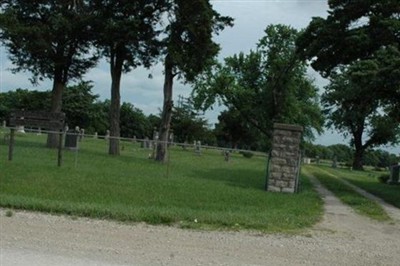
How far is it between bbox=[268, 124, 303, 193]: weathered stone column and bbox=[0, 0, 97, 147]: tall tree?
16.1 m

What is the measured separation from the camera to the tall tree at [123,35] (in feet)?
105

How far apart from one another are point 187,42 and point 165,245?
83.8 feet

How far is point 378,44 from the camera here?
23.2 metres

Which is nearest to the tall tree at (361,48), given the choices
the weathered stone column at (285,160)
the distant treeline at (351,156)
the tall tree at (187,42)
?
the weathered stone column at (285,160)

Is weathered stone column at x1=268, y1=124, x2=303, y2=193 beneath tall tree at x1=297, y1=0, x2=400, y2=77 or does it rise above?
beneath

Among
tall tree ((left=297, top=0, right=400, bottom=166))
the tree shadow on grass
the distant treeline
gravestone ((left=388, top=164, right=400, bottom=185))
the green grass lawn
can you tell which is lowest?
the green grass lawn

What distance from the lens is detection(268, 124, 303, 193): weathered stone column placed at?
59.0 ft

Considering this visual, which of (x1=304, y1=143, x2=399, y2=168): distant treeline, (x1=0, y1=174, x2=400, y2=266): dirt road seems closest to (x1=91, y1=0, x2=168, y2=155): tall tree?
Result: (x1=0, y1=174, x2=400, y2=266): dirt road

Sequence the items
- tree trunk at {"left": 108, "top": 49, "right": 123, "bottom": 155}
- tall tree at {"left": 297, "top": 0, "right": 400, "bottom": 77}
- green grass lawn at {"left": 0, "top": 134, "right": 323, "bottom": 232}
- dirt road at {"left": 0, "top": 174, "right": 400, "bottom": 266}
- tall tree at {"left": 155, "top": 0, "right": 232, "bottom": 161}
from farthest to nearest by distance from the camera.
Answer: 1. tree trunk at {"left": 108, "top": 49, "right": 123, "bottom": 155}
2. tall tree at {"left": 155, "top": 0, "right": 232, "bottom": 161}
3. tall tree at {"left": 297, "top": 0, "right": 400, "bottom": 77}
4. green grass lawn at {"left": 0, "top": 134, "right": 323, "bottom": 232}
5. dirt road at {"left": 0, "top": 174, "right": 400, "bottom": 266}

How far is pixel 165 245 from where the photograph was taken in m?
8.11

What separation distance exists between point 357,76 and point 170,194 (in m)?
8.87

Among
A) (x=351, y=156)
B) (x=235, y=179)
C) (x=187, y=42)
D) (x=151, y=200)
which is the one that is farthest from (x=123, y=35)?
(x=351, y=156)

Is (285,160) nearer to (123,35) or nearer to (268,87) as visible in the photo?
(123,35)

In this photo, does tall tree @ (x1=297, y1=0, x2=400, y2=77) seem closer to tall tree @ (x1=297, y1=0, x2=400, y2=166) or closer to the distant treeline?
tall tree @ (x1=297, y1=0, x2=400, y2=166)
